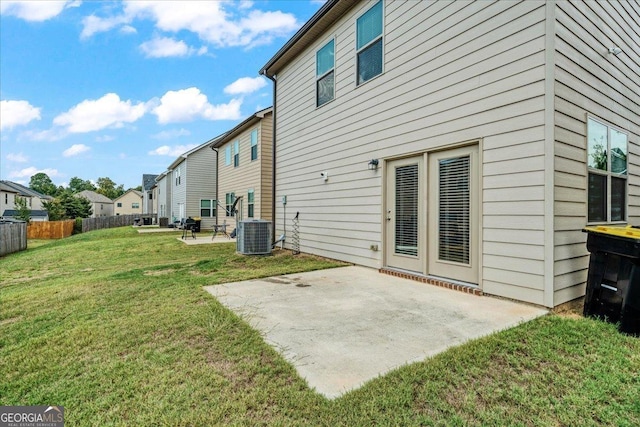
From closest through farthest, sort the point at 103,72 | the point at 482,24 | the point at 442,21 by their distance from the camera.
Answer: the point at 482,24, the point at 442,21, the point at 103,72

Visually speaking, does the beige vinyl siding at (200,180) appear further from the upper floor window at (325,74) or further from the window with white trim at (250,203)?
the upper floor window at (325,74)

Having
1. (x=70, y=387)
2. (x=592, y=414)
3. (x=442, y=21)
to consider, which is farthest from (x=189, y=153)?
(x=592, y=414)

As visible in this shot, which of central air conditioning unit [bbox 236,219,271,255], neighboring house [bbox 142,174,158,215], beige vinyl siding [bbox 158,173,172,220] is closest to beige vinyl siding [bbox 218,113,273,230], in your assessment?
central air conditioning unit [bbox 236,219,271,255]

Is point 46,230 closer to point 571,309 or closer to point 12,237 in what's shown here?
point 12,237

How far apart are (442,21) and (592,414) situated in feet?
16.0

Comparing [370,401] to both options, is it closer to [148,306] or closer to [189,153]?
[148,306]

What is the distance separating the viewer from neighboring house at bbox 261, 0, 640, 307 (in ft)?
11.5

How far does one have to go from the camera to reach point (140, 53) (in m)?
18.1

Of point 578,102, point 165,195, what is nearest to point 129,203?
point 165,195

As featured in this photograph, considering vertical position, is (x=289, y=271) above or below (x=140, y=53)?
below

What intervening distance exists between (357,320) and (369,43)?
205 inches

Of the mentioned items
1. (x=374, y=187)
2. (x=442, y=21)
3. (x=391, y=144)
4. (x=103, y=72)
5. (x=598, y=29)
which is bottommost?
(x=374, y=187)

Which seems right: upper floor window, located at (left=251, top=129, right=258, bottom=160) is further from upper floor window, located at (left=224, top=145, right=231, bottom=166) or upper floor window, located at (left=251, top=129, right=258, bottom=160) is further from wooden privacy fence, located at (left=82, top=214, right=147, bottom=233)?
wooden privacy fence, located at (left=82, top=214, right=147, bottom=233)

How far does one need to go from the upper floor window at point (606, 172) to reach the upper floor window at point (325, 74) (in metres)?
4.85
